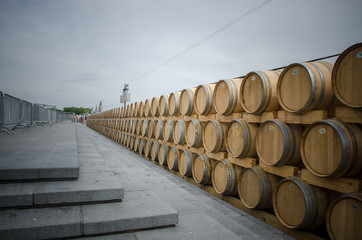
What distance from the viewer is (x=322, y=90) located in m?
3.04

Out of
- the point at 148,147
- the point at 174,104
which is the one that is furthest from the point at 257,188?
the point at 148,147

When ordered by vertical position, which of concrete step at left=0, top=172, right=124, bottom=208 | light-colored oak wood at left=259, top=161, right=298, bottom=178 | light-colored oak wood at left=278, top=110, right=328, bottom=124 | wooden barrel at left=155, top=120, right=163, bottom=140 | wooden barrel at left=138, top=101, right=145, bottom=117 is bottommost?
concrete step at left=0, top=172, right=124, bottom=208

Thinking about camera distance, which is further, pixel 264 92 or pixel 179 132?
pixel 179 132

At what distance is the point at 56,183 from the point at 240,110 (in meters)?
3.48

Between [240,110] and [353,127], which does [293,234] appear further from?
[240,110]

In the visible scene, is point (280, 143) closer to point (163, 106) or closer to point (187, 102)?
point (187, 102)

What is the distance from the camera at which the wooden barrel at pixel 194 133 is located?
19.3 ft

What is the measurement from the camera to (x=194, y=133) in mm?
5965

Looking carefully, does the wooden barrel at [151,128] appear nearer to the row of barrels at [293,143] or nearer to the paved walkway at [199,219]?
the paved walkway at [199,219]

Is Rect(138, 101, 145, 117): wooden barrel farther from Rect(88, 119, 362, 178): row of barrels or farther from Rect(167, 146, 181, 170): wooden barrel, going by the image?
Rect(88, 119, 362, 178): row of barrels

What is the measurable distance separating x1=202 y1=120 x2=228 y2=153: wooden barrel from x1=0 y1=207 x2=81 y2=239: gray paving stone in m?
3.09

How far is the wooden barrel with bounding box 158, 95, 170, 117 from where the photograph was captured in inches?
311

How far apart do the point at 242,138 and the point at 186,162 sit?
7.88ft

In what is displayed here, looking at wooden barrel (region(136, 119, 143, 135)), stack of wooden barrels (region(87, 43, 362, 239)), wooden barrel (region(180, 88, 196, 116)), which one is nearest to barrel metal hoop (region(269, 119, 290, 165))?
stack of wooden barrels (region(87, 43, 362, 239))
